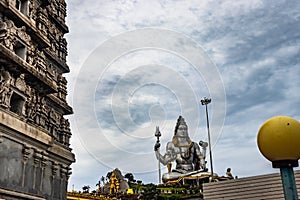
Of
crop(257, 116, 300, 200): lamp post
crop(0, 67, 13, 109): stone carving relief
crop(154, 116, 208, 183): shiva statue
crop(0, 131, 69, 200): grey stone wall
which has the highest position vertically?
crop(154, 116, 208, 183): shiva statue

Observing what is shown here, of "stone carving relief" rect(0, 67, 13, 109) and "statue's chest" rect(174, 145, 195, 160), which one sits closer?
"stone carving relief" rect(0, 67, 13, 109)

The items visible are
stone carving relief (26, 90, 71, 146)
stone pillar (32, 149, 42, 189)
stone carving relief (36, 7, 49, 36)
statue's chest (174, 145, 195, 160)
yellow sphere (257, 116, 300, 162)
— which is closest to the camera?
yellow sphere (257, 116, 300, 162)

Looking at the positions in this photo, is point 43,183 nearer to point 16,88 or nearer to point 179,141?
point 16,88

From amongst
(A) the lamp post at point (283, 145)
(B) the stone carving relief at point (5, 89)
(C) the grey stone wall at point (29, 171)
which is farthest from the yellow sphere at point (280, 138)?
(B) the stone carving relief at point (5, 89)

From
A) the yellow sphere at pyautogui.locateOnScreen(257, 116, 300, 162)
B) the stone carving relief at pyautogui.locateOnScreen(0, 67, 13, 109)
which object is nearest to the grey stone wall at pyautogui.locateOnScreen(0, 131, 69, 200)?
the stone carving relief at pyautogui.locateOnScreen(0, 67, 13, 109)

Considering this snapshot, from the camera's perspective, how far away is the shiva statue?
63531mm

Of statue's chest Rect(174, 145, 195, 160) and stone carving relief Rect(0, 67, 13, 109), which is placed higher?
statue's chest Rect(174, 145, 195, 160)

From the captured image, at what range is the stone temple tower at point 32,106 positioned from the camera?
1312 cm

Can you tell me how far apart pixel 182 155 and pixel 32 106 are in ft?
178

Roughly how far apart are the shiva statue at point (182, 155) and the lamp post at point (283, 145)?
5716 centimetres

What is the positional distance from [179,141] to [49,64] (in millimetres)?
52713

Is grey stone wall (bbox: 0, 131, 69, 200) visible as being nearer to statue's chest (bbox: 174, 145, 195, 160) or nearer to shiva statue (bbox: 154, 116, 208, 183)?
shiva statue (bbox: 154, 116, 208, 183)

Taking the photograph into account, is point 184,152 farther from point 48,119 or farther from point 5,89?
point 5,89

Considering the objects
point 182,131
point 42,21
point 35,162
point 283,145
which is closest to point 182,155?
point 182,131
